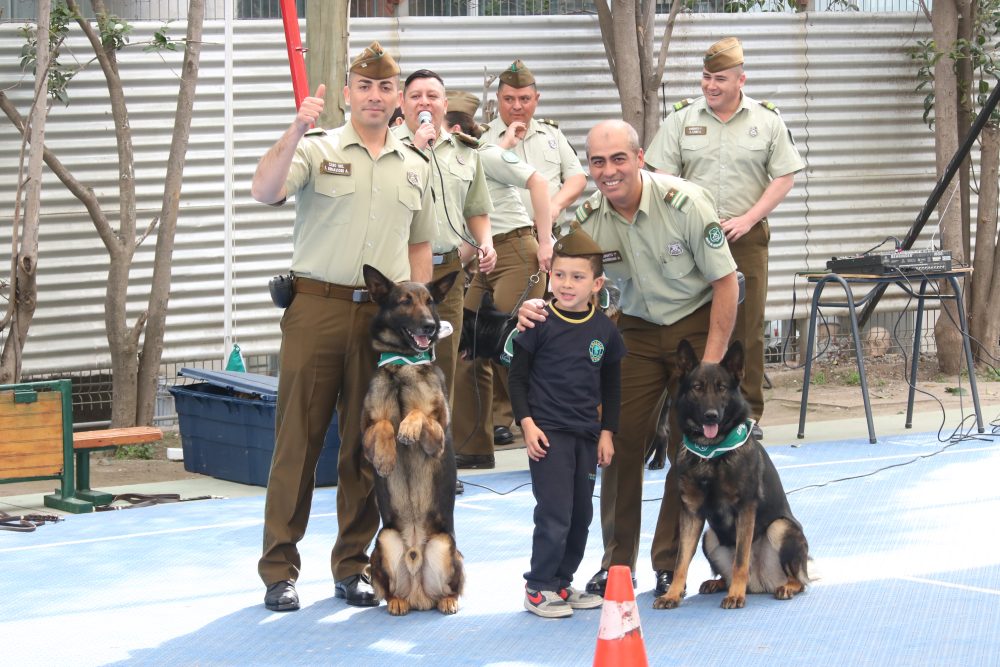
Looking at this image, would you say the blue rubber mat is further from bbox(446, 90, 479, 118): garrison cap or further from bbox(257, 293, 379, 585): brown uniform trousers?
bbox(446, 90, 479, 118): garrison cap

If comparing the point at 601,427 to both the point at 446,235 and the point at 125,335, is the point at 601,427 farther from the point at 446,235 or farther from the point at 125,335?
the point at 125,335

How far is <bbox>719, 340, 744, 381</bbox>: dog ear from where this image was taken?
4645mm

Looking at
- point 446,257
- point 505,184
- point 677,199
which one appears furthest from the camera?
point 505,184

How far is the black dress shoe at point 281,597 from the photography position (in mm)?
4801

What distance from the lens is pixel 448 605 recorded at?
186 inches

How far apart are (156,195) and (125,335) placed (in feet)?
3.76

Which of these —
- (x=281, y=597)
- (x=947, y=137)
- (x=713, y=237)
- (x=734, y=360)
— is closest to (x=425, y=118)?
(x=713, y=237)

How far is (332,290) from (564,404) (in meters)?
0.96

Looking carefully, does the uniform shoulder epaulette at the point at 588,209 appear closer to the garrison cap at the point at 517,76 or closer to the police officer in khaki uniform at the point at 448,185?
the police officer in khaki uniform at the point at 448,185

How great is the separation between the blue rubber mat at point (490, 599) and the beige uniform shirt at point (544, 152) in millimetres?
1998

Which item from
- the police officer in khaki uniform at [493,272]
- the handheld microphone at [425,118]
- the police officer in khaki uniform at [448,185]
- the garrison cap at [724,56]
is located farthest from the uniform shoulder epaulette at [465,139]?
the garrison cap at [724,56]

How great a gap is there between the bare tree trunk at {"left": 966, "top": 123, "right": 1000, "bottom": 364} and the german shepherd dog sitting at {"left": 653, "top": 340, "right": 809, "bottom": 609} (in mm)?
6983

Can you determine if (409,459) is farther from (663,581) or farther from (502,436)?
(502,436)

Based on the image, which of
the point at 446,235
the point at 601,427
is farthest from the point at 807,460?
the point at 601,427
